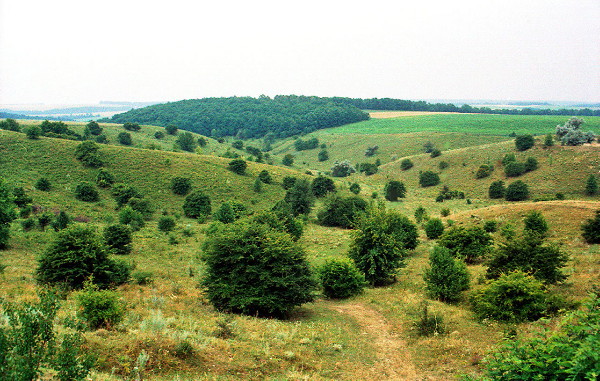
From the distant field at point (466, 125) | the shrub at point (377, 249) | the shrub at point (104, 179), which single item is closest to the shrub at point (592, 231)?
the shrub at point (377, 249)

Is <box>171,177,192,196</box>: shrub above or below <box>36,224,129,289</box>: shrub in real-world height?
below

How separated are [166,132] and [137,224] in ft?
220

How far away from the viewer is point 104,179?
48.7 m

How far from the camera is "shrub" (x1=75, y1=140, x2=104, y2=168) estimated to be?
172 feet

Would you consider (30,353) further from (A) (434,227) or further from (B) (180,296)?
(A) (434,227)

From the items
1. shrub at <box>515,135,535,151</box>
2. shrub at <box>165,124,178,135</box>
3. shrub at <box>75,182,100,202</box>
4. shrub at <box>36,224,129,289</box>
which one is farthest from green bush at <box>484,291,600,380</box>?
shrub at <box>165,124,178,135</box>

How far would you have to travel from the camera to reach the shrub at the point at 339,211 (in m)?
42.2

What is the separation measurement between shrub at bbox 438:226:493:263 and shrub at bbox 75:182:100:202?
131 feet

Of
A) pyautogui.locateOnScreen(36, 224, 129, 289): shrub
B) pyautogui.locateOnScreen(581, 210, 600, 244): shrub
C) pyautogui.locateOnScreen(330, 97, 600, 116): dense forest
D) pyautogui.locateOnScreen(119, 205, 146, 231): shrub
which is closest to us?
pyautogui.locateOnScreen(36, 224, 129, 289): shrub

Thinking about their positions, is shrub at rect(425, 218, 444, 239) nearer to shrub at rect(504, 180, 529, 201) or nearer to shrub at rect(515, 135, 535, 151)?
shrub at rect(504, 180, 529, 201)

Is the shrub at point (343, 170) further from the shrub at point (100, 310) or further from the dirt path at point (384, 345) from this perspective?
the shrub at point (100, 310)

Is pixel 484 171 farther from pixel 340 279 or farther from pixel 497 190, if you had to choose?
pixel 340 279

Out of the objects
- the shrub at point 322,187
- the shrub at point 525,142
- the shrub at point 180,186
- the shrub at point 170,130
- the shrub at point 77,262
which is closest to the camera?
the shrub at point 77,262

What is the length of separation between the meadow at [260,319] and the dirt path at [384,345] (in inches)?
2.0
